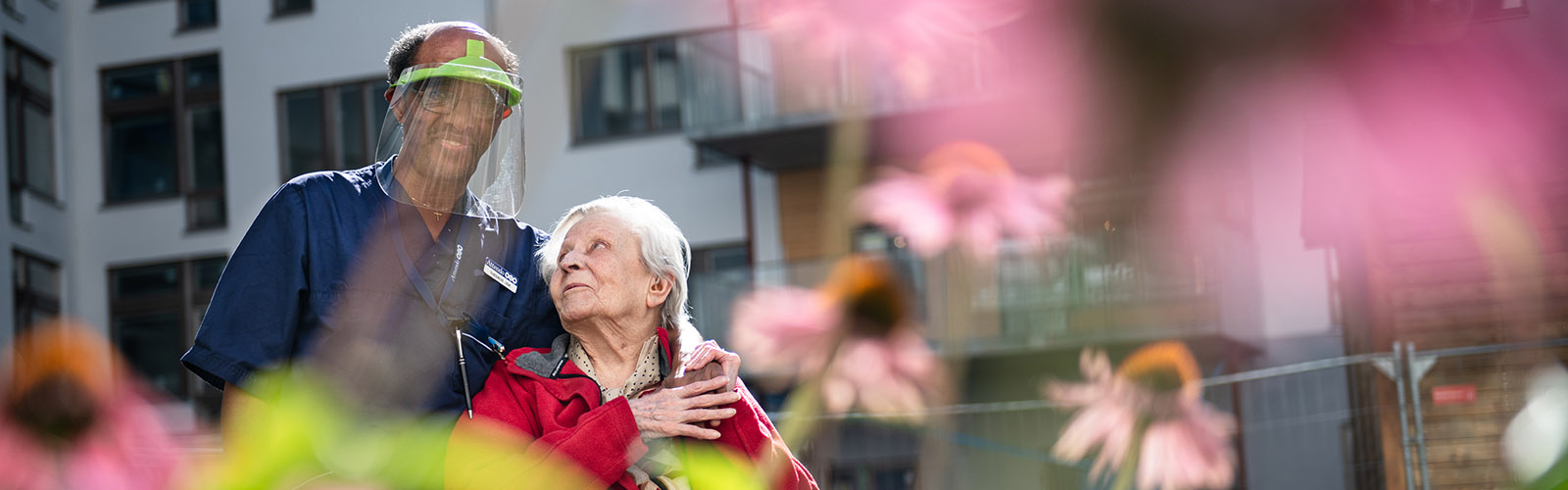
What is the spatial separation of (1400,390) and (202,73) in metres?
15.9

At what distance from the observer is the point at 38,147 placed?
1884 cm

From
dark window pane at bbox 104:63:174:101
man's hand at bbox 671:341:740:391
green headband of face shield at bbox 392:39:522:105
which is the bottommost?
man's hand at bbox 671:341:740:391

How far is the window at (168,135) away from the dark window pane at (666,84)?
5370 millimetres

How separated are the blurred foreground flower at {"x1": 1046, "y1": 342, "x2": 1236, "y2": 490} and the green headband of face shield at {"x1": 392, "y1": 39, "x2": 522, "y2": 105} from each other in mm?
2590

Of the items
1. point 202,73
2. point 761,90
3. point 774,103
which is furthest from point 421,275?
point 202,73

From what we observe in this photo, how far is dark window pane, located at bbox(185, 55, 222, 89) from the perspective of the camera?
18.8 meters

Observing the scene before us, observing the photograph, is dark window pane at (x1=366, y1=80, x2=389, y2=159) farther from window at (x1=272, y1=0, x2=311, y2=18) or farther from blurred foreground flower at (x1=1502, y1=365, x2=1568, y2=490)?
blurred foreground flower at (x1=1502, y1=365, x2=1568, y2=490)

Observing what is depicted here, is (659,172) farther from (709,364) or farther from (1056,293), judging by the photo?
(709,364)

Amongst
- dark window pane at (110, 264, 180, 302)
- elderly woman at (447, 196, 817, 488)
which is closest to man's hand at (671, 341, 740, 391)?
elderly woman at (447, 196, 817, 488)

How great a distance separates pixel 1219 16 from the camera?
1.24 m

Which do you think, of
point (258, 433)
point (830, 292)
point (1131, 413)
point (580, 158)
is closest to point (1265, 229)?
point (580, 158)

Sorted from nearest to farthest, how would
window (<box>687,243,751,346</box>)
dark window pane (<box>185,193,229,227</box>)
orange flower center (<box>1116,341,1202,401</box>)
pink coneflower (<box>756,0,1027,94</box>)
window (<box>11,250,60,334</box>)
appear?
pink coneflower (<box>756,0,1027,94</box>) → orange flower center (<box>1116,341,1202,401</box>) → window (<box>687,243,751,346</box>) → window (<box>11,250,60,334</box>) → dark window pane (<box>185,193,229,227</box>)

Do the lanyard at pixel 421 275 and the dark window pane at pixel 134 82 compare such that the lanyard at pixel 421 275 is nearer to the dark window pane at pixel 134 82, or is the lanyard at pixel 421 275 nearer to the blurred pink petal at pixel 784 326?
the blurred pink petal at pixel 784 326

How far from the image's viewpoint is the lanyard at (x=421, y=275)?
6.92 feet
